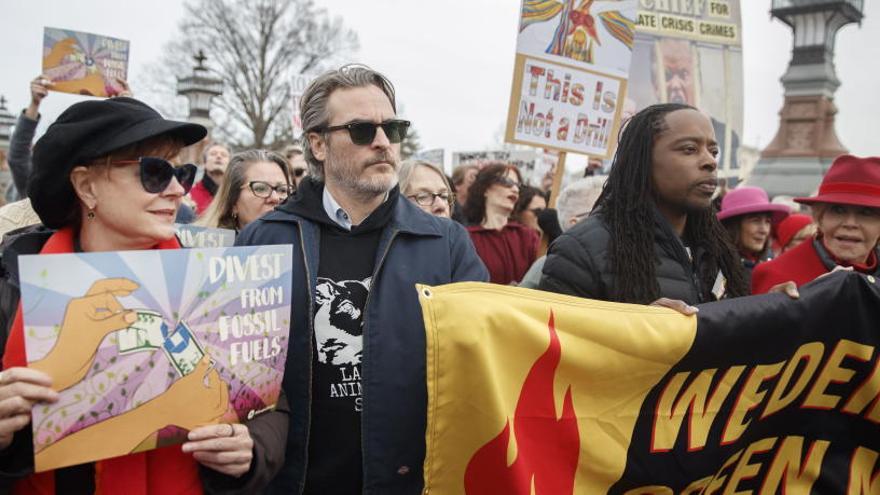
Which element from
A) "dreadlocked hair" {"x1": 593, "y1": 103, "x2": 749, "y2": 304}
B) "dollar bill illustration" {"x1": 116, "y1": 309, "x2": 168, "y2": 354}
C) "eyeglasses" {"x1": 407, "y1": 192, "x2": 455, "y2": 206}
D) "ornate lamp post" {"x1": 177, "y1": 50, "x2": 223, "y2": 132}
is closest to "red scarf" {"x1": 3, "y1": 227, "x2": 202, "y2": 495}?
"dollar bill illustration" {"x1": 116, "y1": 309, "x2": 168, "y2": 354}

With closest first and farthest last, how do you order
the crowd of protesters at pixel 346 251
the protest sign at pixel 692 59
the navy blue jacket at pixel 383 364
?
the crowd of protesters at pixel 346 251, the navy blue jacket at pixel 383 364, the protest sign at pixel 692 59

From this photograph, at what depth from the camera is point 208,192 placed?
5.72 meters

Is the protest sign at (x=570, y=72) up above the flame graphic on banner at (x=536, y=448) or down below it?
above

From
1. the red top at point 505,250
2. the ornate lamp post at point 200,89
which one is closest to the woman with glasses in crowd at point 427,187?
the red top at point 505,250

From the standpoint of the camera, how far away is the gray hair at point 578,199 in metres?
3.89

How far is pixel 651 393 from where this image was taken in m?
2.03

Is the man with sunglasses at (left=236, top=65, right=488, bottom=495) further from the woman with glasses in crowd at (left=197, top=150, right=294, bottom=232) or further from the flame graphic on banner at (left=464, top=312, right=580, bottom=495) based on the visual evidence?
the woman with glasses in crowd at (left=197, top=150, right=294, bottom=232)

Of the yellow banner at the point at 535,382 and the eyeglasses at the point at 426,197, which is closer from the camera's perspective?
the yellow banner at the point at 535,382

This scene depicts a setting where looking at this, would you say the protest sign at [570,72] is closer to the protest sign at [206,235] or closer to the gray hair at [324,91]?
the protest sign at [206,235]

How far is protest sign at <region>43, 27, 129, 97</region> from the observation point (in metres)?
5.42

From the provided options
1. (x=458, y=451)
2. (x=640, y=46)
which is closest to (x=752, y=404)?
(x=458, y=451)

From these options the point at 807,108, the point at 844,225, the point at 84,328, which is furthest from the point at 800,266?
the point at 807,108

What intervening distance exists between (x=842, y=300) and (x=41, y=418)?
232 centimetres

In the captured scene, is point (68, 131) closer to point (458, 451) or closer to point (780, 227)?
point (458, 451)
